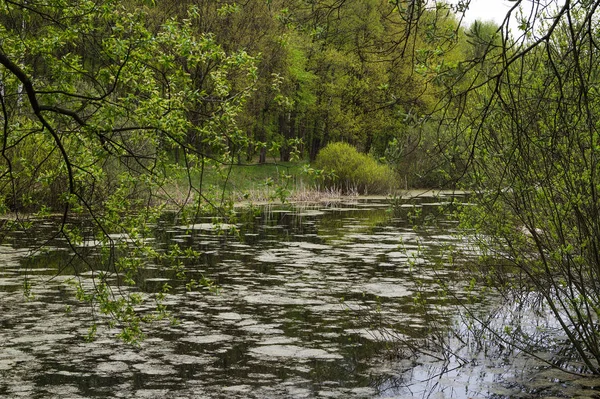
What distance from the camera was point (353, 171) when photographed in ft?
131

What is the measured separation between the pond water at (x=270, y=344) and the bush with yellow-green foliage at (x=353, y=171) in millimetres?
24917

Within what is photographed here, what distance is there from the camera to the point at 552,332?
9.20 meters

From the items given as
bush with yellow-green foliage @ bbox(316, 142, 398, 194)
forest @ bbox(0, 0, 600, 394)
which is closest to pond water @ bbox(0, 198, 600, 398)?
forest @ bbox(0, 0, 600, 394)

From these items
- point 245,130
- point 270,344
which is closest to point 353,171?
point 270,344

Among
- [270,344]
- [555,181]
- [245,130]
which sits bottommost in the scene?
[270,344]

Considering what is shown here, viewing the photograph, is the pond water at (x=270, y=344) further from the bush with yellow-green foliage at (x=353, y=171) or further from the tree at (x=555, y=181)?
the bush with yellow-green foliage at (x=353, y=171)

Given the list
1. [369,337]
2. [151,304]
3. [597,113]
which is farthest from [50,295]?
[597,113]

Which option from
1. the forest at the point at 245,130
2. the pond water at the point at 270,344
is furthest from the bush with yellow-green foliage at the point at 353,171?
the forest at the point at 245,130

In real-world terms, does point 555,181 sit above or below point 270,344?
above

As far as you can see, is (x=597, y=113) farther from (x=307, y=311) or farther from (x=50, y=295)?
(x=50, y=295)

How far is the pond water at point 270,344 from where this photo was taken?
7188 millimetres

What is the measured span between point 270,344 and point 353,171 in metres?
31.4

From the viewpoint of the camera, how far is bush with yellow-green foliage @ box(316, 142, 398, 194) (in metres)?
39.6

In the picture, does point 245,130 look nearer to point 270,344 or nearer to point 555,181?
point 270,344
